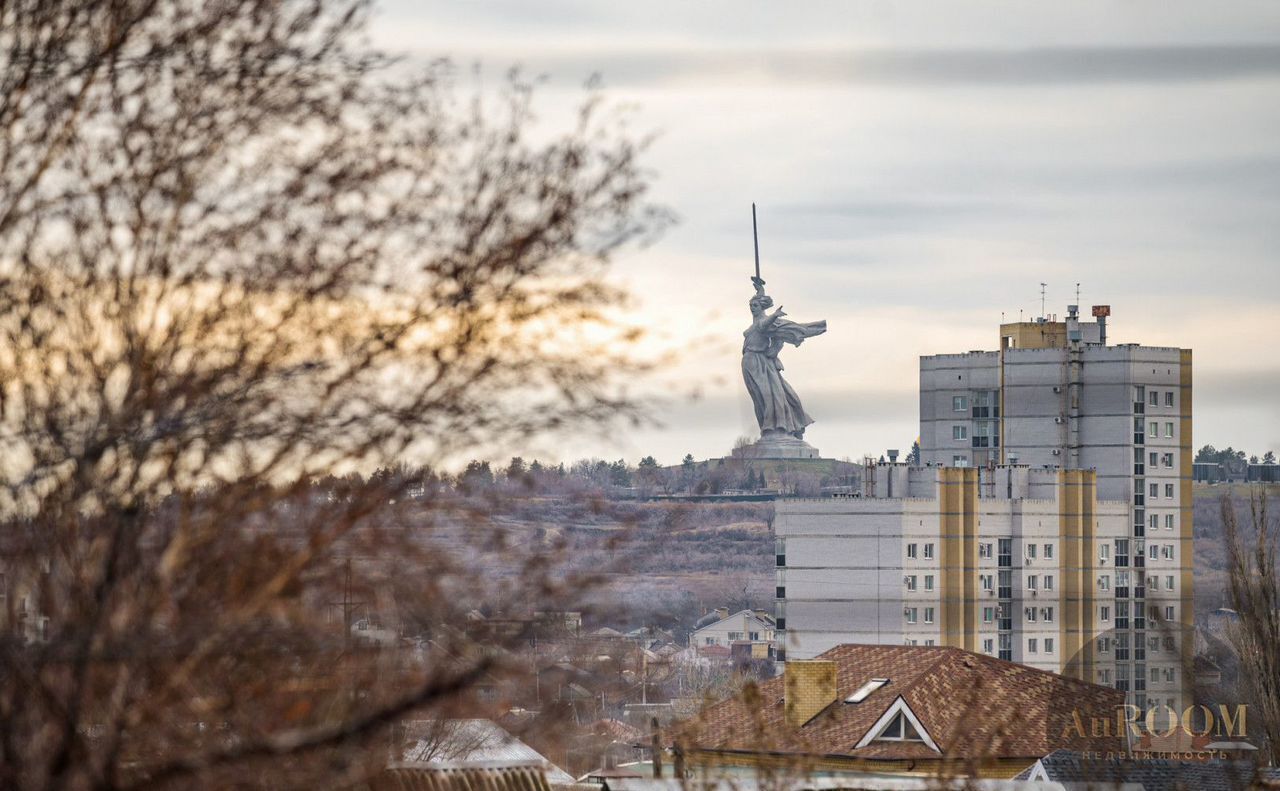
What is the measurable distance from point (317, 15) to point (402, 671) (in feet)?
5.57

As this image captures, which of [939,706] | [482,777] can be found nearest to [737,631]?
[939,706]

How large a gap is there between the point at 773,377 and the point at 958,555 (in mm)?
40273

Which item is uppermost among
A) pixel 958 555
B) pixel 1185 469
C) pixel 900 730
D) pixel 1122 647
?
pixel 1185 469

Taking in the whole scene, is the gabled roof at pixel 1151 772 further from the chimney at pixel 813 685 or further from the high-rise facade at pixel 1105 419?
the high-rise facade at pixel 1105 419

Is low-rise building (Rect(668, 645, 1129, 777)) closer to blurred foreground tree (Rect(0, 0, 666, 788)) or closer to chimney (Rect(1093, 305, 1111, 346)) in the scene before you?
blurred foreground tree (Rect(0, 0, 666, 788))

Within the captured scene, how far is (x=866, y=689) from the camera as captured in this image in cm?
2748

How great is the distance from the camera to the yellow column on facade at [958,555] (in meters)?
69.7

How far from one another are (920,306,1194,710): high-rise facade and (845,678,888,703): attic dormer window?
50.3 metres

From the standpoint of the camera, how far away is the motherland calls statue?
107 metres

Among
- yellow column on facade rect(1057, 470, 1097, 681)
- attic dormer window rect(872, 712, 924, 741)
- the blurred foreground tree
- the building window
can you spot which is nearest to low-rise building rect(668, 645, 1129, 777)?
attic dormer window rect(872, 712, 924, 741)

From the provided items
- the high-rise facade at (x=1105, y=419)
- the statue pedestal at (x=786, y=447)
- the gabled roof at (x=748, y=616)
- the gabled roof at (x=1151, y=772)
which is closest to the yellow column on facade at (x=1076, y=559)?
the high-rise facade at (x=1105, y=419)

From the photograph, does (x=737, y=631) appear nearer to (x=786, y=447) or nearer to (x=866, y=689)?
(x=786, y=447)

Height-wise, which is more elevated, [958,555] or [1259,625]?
[1259,625]

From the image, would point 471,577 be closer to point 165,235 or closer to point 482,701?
point 482,701
